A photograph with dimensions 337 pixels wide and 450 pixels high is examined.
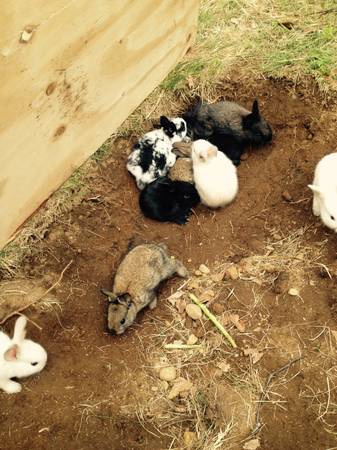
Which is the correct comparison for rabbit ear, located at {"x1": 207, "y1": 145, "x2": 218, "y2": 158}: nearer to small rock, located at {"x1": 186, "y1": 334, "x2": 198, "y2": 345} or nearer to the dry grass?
the dry grass

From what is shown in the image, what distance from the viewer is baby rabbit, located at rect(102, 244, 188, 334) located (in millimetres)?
3297

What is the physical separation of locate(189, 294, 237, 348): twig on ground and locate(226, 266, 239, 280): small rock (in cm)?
30

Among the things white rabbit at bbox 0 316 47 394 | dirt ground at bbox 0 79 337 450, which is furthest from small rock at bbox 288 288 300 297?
white rabbit at bbox 0 316 47 394

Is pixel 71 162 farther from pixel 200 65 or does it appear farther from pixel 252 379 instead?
pixel 252 379

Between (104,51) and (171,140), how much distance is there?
111 centimetres

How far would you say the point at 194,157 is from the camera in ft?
12.7

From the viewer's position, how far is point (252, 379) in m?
3.05

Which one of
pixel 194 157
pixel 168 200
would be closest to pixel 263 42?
pixel 194 157

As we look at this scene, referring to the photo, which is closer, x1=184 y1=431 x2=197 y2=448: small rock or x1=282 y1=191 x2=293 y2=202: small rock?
x1=184 y1=431 x2=197 y2=448: small rock

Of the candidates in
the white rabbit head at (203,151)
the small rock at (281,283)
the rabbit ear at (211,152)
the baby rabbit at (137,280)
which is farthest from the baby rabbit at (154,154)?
the small rock at (281,283)

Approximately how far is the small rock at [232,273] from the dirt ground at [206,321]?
1.2 inches

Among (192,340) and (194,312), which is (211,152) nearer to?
(194,312)

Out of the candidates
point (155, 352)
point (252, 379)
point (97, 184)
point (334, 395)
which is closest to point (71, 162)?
point (97, 184)

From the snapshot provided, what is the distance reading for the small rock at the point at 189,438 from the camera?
2906mm
